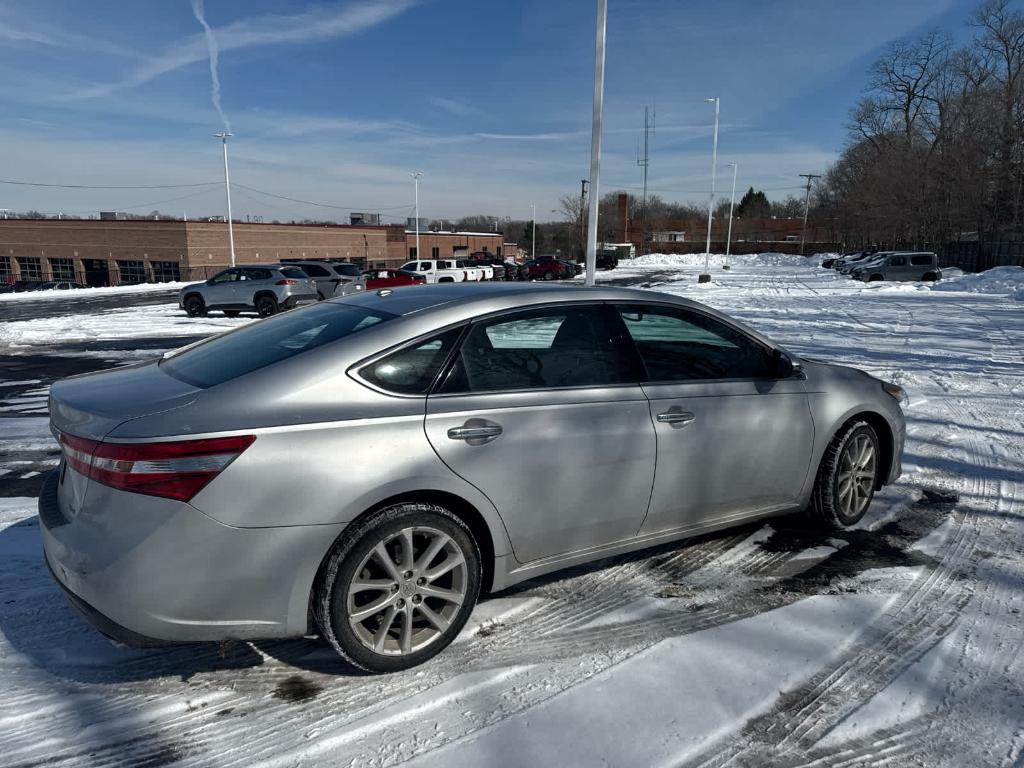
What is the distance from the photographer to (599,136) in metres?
14.9

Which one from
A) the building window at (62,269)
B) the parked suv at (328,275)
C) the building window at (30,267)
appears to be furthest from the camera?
the building window at (30,267)

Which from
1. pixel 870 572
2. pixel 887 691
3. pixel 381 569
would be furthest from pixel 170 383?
pixel 870 572

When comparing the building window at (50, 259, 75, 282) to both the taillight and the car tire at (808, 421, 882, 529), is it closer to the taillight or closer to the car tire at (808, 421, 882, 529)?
the taillight

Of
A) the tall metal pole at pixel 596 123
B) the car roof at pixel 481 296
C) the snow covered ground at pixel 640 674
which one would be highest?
the tall metal pole at pixel 596 123

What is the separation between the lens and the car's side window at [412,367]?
9.85 ft

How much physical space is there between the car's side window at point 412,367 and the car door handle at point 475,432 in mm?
232

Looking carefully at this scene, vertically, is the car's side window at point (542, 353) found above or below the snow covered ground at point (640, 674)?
above

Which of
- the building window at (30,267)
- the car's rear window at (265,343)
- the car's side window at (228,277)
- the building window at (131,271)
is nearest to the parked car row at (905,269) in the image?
the car's side window at (228,277)

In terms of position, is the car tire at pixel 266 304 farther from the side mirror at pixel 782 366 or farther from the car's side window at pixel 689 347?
the side mirror at pixel 782 366

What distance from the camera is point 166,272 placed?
57.0 m

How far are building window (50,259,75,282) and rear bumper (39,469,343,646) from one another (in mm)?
70896

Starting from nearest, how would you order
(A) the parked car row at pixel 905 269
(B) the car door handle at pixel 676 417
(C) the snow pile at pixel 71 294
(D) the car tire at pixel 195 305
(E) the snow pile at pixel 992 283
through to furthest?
(B) the car door handle at pixel 676 417, (D) the car tire at pixel 195 305, (E) the snow pile at pixel 992 283, (C) the snow pile at pixel 71 294, (A) the parked car row at pixel 905 269

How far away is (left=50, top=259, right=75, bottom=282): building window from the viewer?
204ft

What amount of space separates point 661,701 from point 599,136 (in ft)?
45.4
